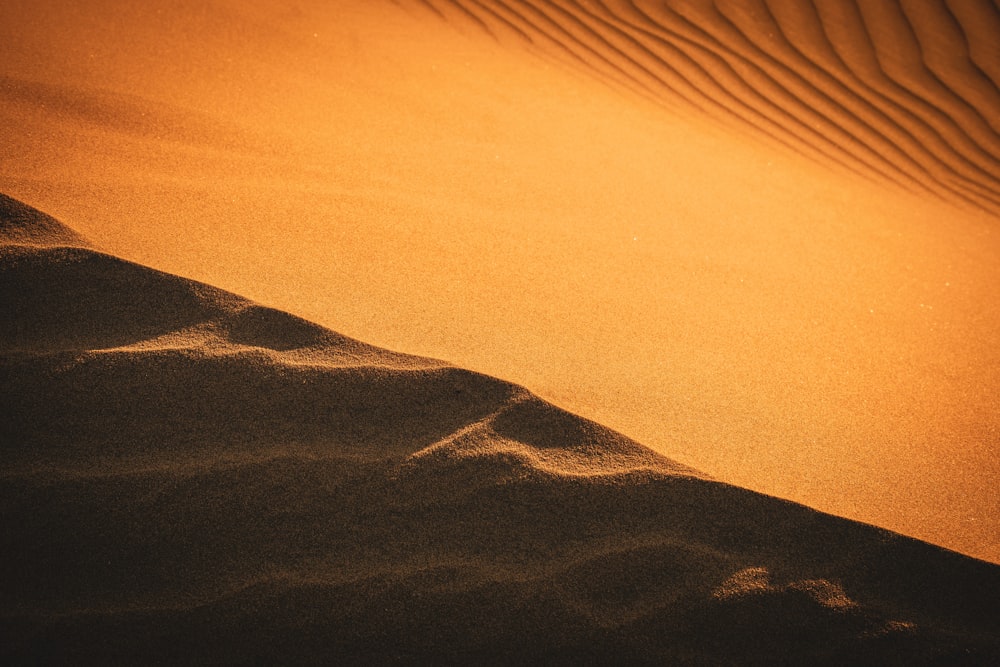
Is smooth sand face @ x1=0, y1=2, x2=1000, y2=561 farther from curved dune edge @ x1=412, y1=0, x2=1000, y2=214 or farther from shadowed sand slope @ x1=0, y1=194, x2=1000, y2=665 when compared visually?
curved dune edge @ x1=412, y1=0, x2=1000, y2=214

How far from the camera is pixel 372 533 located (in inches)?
48.1

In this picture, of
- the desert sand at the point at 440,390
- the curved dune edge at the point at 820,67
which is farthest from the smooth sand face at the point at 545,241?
the curved dune edge at the point at 820,67

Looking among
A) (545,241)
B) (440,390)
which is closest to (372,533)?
(440,390)

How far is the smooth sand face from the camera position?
1449 millimetres

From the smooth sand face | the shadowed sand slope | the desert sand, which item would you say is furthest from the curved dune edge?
the shadowed sand slope

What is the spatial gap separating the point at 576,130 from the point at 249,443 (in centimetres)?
195

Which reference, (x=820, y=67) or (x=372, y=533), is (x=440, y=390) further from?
(x=820, y=67)

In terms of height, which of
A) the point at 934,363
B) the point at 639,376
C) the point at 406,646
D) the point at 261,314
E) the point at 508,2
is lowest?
the point at 406,646

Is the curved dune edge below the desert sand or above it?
above

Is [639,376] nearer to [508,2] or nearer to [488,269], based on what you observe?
[488,269]

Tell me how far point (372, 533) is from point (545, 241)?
1.04 metres

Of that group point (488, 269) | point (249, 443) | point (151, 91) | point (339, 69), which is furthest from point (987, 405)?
point (151, 91)

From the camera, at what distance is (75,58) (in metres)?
2.20

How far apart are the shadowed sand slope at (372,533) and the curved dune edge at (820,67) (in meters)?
2.70
